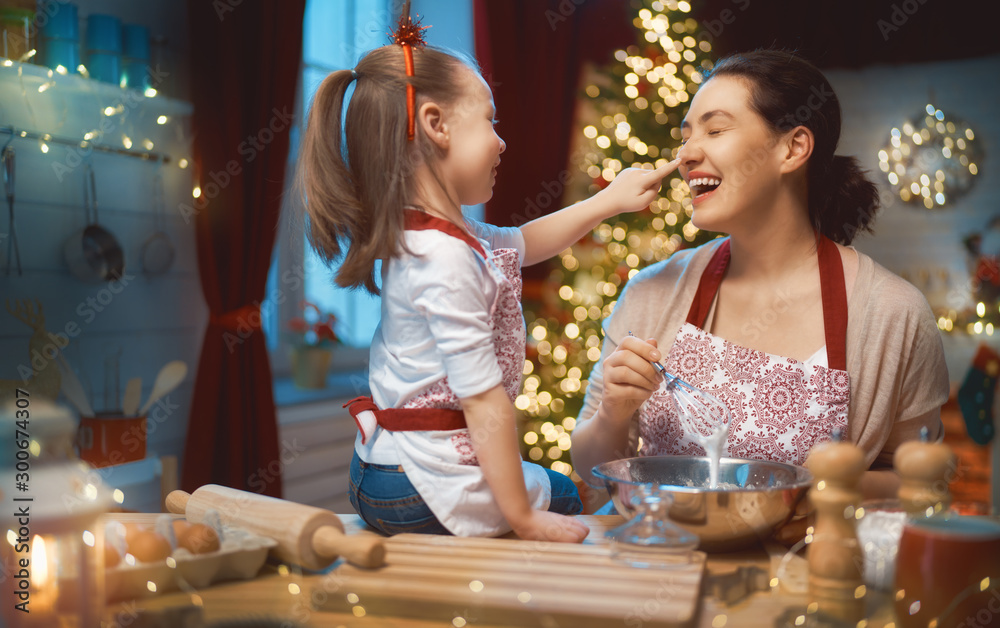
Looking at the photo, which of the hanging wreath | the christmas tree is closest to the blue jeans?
the christmas tree

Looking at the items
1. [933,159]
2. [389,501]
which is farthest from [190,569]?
[933,159]

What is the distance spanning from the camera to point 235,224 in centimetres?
279

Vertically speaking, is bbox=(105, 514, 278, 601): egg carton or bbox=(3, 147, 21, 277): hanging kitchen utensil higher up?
bbox=(3, 147, 21, 277): hanging kitchen utensil

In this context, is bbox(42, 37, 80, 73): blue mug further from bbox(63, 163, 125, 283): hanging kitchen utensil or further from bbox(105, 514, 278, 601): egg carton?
bbox(105, 514, 278, 601): egg carton

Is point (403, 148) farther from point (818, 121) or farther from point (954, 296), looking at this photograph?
point (954, 296)

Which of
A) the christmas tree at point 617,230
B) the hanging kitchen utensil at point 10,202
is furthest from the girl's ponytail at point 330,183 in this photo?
the christmas tree at point 617,230

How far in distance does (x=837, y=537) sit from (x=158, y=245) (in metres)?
2.47

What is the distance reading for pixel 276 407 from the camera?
10.2ft

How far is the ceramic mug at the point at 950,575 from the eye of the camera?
0.69 metres

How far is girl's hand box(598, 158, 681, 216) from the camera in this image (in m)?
1.36

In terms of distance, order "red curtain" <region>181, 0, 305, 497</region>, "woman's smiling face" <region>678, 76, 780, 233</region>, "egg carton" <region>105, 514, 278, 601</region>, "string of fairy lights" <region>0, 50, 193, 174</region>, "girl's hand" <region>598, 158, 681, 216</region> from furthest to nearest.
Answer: "red curtain" <region>181, 0, 305, 497</region> → "string of fairy lights" <region>0, 50, 193, 174</region> → "woman's smiling face" <region>678, 76, 780, 233</region> → "girl's hand" <region>598, 158, 681, 216</region> → "egg carton" <region>105, 514, 278, 601</region>

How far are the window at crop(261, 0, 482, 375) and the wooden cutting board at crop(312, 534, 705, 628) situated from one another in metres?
2.49

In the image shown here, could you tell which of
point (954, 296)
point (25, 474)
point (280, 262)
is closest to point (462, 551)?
point (25, 474)

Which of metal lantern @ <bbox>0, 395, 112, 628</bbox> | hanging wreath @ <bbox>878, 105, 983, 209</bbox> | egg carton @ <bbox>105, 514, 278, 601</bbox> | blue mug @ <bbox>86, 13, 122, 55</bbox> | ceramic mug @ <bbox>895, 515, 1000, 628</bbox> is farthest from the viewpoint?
hanging wreath @ <bbox>878, 105, 983, 209</bbox>
